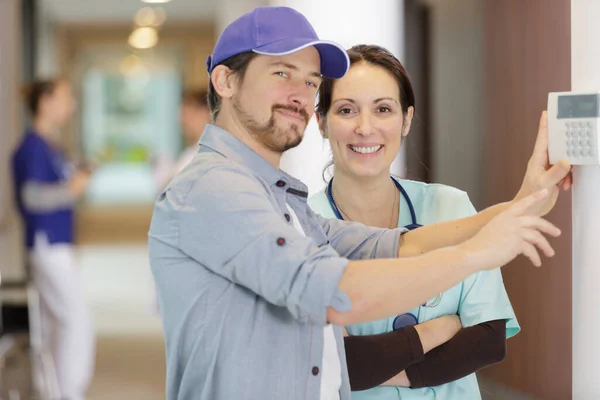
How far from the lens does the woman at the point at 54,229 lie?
13.9 ft

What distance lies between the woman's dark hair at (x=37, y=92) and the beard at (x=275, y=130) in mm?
3149

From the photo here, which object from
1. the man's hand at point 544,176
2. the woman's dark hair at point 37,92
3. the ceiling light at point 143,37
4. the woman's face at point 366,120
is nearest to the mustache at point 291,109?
the woman's face at point 366,120

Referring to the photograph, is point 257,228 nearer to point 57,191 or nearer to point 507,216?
point 507,216

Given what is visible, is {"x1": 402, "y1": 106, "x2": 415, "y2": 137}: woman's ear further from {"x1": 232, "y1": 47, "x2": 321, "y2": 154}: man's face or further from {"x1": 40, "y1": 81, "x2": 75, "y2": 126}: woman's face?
{"x1": 40, "y1": 81, "x2": 75, "y2": 126}: woman's face

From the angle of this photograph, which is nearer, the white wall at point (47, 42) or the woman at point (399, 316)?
the woman at point (399, 316)

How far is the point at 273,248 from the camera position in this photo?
1219 millimetres

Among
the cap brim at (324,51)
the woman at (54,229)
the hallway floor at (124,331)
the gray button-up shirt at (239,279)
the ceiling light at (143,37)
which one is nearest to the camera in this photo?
the gray button-up shirt at (239,279)

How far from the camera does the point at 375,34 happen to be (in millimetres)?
1808

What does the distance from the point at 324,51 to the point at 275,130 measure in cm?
17

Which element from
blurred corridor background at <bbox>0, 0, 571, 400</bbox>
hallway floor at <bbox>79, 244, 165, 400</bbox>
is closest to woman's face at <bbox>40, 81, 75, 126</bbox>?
blurred corridor background at <bbox>0, 0, 571, 400</bbox>

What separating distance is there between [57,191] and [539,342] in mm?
3172

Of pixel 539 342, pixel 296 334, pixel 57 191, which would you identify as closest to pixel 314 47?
pixel 296 334

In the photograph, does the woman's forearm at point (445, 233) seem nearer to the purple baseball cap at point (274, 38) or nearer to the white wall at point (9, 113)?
the purple baseball cap at point (274, 38)

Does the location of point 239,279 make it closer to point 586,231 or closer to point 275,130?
point 275,130
